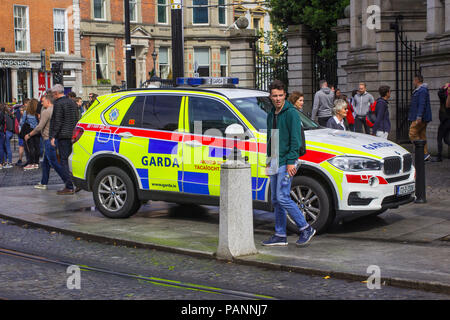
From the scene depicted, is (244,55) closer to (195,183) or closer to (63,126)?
(63,126)

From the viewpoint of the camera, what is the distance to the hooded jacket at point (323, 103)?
1917cm

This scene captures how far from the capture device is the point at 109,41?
51.8m

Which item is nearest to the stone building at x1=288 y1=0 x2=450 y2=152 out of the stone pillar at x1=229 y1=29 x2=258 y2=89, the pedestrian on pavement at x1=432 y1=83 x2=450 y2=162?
the pedestrian on pavement at x1=432 y1=83 x2=450 y2=162

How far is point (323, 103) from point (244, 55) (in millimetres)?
8880

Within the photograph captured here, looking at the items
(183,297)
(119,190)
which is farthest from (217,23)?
(183,297)

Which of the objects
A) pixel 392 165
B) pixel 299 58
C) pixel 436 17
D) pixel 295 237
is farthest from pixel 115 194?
pixel 299 58

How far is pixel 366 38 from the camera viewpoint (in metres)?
25.7

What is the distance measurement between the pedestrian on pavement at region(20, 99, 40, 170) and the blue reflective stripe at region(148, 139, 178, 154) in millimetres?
9876

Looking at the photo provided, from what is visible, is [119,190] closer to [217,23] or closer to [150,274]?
[150,274]

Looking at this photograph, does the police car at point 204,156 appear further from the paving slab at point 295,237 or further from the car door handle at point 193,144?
the paving slab at point 295,237

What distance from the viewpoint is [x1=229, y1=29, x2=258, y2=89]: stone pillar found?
90.2ft

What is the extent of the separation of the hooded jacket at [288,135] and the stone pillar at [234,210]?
532 millimetres

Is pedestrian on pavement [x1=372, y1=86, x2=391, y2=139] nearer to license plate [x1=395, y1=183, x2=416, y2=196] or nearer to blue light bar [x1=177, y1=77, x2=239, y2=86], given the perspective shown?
blue light bar [x1=177, y1=77, x2=239, y2=86]

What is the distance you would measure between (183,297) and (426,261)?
8.44 feet
